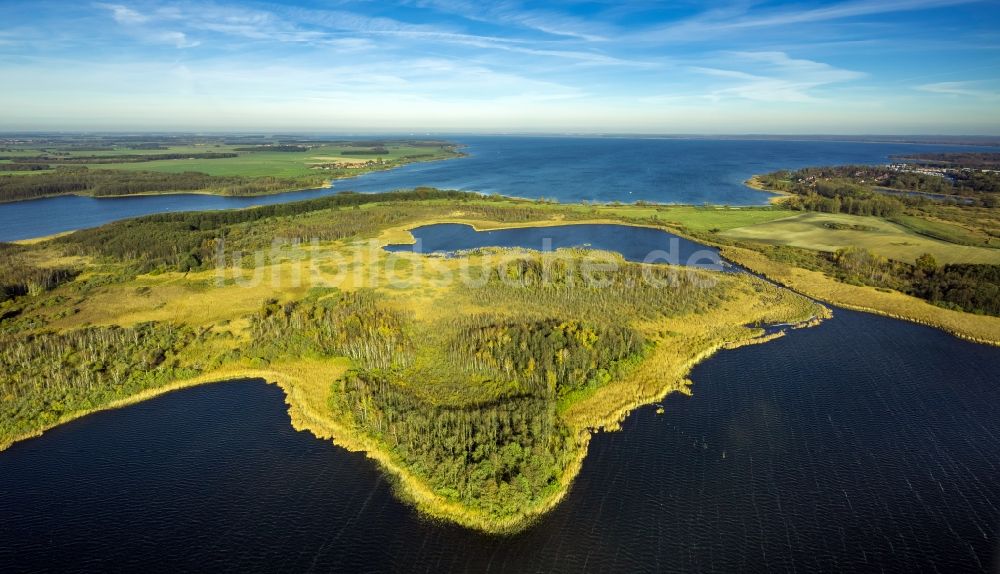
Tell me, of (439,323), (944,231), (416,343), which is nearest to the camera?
(416,343)

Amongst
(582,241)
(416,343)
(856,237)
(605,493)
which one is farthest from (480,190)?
(605,493)

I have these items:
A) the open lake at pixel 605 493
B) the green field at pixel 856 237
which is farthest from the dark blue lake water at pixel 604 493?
the green field at pixel 856 237

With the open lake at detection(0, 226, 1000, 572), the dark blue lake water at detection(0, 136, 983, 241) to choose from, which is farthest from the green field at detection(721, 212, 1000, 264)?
the open lake at detection(0, 226, 1000, 572)

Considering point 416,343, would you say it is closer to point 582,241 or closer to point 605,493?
point 605,493

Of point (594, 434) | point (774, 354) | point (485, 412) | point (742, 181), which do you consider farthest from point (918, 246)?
point (742, 181)

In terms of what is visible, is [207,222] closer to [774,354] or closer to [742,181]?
[774,354]

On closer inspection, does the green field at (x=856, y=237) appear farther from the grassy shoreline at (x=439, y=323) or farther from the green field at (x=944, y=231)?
the grassy shoreline at (x=439, y=323)

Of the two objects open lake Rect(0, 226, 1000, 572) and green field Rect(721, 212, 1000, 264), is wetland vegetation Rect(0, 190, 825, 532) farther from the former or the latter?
green field Rect(721, 212, 1000, 264)
